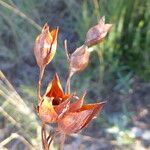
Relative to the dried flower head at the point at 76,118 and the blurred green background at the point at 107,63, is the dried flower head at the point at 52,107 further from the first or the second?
the blurred green background at the point at 107,63

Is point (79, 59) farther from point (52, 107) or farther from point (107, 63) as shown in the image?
point (107, 63)

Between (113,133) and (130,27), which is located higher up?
(130,27)

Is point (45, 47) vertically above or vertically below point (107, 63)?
above

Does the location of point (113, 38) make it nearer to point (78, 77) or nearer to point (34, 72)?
point (78, 77)

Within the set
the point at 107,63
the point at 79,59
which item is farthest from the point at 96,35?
the point at 107,63

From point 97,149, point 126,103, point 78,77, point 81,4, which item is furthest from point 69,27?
point 97,149

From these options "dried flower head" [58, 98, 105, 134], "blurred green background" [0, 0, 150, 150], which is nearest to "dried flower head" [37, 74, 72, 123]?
"dried flower head" [58, 98, 105, 134]

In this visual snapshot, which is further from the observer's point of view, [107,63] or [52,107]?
[107,63]

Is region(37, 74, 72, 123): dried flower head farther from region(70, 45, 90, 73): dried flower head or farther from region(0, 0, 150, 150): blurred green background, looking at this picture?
region(0, 0, 150, 150): blurred green background
